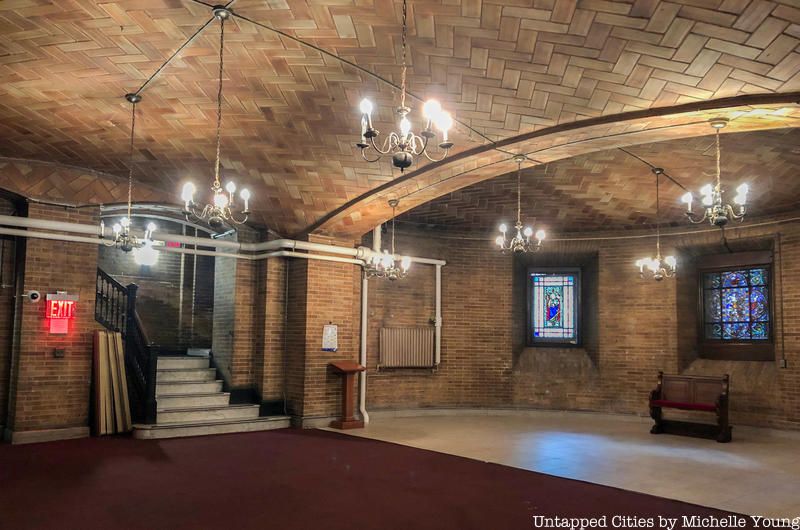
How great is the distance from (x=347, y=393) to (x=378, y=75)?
561cm

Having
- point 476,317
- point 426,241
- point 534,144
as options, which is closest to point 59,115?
point 534,144

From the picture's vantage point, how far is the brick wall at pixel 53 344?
8.48 m

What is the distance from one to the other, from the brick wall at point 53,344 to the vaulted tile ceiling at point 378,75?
126cm

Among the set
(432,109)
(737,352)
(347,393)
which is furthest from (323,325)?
(737,352)

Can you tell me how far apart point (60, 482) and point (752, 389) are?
10060 mm

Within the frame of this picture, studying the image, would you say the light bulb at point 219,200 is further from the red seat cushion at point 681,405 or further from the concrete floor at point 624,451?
the red seat cushion at point 681,405

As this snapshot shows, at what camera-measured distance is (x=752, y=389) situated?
415 inches

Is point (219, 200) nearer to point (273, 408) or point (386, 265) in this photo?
point (386, 265)

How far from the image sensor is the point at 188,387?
33.7 feet

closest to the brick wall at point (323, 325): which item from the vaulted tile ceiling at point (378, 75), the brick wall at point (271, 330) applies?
the brick wall at point (271, 330)

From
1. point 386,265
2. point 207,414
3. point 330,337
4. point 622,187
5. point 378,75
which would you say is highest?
point 378,75

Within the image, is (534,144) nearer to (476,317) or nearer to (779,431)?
(476,317)

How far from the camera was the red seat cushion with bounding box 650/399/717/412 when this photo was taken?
974cm

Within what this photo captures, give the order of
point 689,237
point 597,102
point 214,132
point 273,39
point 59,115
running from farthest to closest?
point 689,237 → point 214,132 → point 59,115 → point 597,102 → point 273,39
